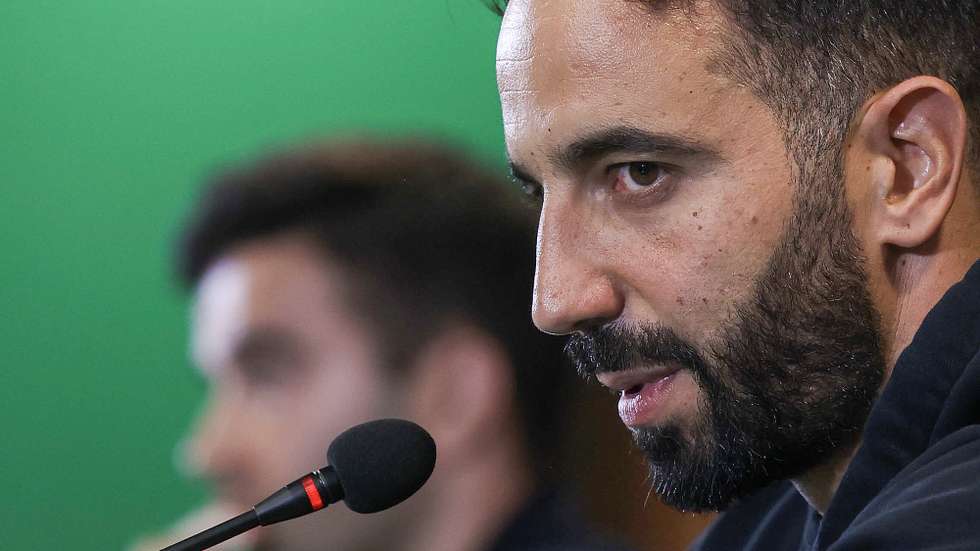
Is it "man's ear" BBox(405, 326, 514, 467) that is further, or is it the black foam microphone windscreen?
"man's ear" BBox(405, 326, 514, 467)

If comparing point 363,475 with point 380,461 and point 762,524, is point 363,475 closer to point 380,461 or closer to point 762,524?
point 380,461

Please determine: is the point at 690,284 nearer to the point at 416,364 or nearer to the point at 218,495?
the point at 416,364

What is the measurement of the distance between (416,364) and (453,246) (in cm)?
15

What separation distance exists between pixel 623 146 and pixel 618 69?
0.07 m

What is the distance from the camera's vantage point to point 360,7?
134 centimetres

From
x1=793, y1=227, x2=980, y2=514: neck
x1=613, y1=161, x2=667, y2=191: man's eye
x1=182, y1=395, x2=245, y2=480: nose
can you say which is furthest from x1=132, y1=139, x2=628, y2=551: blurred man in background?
x1=793, y1=227, x2=980, y2=514: neck

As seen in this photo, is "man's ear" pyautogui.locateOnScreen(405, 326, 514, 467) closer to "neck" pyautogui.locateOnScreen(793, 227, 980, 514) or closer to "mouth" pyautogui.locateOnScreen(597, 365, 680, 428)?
"mouth" pyautogui.locateOnScreen(597, 365, 680, 428)

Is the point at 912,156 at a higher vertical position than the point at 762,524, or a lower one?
higher

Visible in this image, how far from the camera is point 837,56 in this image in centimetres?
94

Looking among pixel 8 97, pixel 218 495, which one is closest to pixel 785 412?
pixel 218 495

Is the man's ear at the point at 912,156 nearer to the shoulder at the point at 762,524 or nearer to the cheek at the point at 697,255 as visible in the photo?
the cheek at the point at 697,255

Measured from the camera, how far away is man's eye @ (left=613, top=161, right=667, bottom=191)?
3.21 ft

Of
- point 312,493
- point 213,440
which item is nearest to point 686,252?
point 312,493


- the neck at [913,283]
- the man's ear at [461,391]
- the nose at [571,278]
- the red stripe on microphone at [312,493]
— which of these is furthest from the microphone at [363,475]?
the neck at [913,283]
